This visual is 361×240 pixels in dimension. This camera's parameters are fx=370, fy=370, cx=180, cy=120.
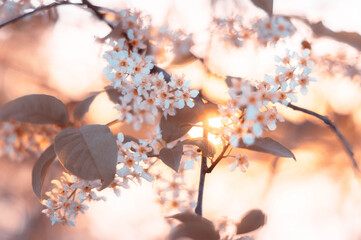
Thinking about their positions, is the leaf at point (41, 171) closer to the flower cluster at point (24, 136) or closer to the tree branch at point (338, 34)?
the flower cluster at point (24, 136)

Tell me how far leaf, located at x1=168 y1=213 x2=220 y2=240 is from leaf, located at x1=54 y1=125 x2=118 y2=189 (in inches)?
2.6

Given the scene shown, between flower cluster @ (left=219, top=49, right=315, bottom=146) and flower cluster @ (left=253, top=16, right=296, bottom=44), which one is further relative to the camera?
flower cluster @ (left=253, top=16, right=296, bottom=44)

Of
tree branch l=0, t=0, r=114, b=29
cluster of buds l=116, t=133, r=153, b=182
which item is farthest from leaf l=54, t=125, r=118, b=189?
tree branch l=0, t=0, r=114, b=29

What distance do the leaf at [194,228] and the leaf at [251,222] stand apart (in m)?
0.04

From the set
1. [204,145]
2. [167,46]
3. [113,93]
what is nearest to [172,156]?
[204,145]

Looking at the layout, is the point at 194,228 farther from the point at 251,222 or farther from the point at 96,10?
the point at 96,10

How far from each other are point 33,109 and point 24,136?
15 cm

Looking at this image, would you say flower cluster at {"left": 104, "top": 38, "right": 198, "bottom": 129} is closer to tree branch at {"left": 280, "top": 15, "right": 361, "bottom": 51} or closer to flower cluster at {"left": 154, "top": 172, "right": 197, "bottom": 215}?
flower cluster at {"left": 154, "top": 172, "right": 197, "bottom": 215}

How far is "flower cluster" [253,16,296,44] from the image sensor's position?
56cm

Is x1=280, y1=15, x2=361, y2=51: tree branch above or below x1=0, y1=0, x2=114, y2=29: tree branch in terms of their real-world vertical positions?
below

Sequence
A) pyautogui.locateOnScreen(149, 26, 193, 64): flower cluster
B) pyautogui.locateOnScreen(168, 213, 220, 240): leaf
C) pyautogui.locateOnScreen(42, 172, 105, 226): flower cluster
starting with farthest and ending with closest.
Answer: pyautogui.locateOnScreen(149, 26, 193, 64): flower cluster < pyautogui.locateOnScreen(42, 172, 105, 226): flower cluster < pyautogui.locateOnScreen(168, 213, 220, 240): leaf

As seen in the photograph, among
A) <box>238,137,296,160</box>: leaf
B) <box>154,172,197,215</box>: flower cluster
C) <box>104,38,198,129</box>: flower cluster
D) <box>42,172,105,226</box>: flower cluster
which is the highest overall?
<box>104,38,198,129</box>: flower cluster

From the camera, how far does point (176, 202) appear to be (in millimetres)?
433

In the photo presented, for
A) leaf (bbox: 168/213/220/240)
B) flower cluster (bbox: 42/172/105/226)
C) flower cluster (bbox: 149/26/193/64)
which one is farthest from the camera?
flower cluster (bbox: 149/26/193/64)
